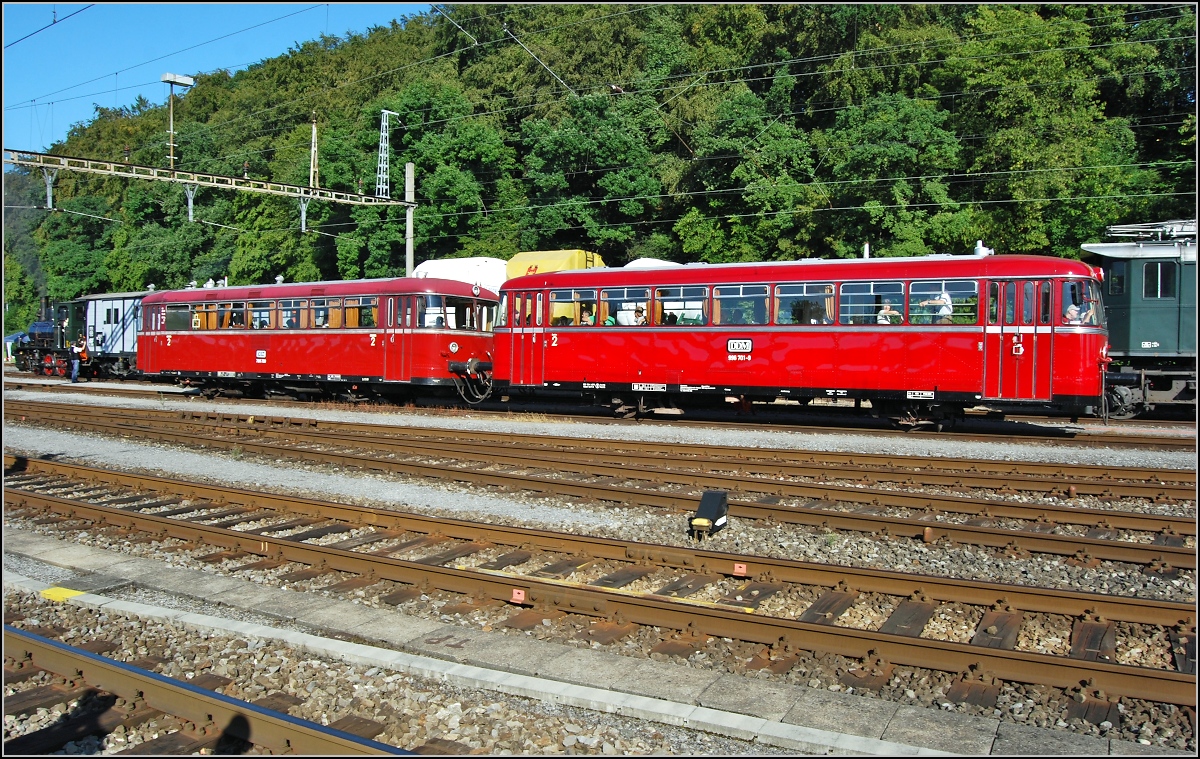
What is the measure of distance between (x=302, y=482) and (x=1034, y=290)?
13.4m

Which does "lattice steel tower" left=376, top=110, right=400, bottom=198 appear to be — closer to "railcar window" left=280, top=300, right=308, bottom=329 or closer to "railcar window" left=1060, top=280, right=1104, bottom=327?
"railcar window" left=280, top=300, right=308, bottom=329

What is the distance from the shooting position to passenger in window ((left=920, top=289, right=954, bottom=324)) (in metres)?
17.1

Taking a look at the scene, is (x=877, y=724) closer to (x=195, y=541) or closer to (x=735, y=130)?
(x=195, y=541)

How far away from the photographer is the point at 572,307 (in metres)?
21.3

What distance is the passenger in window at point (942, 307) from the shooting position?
56.2ft

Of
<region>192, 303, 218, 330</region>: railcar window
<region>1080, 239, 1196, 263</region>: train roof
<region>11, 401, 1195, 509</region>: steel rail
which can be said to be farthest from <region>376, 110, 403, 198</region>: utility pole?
<region>1080, 239, 1196, 263</region>: train roof

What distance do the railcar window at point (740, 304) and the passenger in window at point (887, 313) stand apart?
7.89 ft

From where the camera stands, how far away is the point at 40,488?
12.9 meters

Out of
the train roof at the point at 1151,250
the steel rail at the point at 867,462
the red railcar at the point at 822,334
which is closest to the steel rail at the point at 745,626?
the steel rail at the point at 867,462

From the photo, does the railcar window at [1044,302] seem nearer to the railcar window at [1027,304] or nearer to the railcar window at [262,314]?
the railcar window at [1027,304]

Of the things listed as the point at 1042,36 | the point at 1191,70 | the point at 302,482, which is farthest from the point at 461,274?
the point at 1191,70

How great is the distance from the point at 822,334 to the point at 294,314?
15564 millimetres

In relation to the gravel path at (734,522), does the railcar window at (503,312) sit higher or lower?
higher

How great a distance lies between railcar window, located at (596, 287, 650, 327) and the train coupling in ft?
15.4
